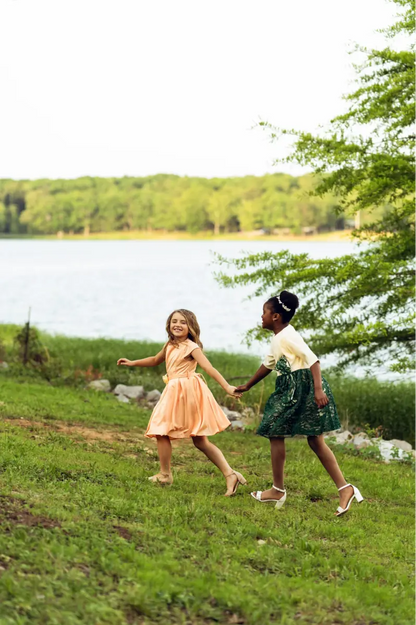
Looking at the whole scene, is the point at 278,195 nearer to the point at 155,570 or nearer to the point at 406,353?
the point at 406,353

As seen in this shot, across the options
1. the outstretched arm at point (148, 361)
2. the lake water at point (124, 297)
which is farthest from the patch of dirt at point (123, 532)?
the lake water at point (124, 297)

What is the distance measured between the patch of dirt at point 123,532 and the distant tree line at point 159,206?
2942 inches

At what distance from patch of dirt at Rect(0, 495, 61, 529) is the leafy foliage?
765 centimetres

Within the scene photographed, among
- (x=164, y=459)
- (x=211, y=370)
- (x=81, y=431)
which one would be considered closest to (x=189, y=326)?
(x=211, y=370)

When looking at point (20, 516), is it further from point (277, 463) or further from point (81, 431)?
point (81, 431)

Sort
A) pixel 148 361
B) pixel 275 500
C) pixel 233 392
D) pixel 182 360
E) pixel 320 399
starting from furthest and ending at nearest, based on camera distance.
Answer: pixel 148 361 → pixel 182 360 → pixel 233 392 → pixel 275 500 → pixel 320 399

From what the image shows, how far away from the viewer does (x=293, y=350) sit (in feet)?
21.9

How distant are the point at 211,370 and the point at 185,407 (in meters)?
0.50

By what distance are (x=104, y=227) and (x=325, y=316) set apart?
102735 mm

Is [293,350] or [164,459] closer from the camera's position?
[293,350]

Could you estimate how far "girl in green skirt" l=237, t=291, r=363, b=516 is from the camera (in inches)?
262

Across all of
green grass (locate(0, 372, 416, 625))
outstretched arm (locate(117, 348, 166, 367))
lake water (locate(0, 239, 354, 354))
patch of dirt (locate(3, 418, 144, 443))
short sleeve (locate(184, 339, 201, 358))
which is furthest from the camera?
lake water (locate(0, 239, 354, 354))

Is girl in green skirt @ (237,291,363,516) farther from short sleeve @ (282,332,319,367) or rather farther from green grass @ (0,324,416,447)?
green grass @ (0,324,416,447)

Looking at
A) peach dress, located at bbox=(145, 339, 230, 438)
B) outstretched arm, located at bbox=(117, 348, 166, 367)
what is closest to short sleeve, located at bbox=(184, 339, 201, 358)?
peach dress, located at bbox=(145, 339, 230, 438)
